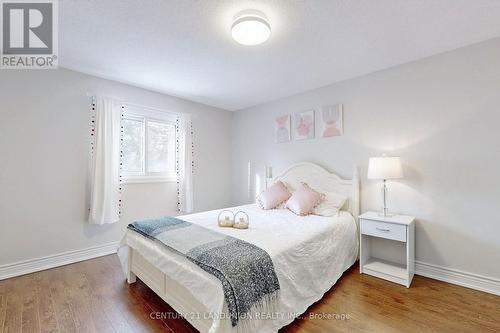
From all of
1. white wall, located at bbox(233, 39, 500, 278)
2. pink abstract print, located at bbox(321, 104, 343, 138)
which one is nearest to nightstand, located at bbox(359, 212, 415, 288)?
white wall, located at bbox(233, 39, 500, 278)

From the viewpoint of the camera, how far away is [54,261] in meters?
2.72

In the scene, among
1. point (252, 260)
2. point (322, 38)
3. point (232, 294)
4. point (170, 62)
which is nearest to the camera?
point (232, 294)

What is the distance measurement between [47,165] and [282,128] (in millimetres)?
3312

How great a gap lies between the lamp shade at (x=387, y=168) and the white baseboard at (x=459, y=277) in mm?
1096

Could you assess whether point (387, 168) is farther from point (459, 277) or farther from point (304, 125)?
point (304, 125)

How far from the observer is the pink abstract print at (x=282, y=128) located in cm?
377

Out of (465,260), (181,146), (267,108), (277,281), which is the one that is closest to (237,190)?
(181,146)

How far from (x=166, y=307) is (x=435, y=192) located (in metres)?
2.99

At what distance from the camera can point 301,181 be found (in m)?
3.49

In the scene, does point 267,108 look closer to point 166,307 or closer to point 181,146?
point 181,146

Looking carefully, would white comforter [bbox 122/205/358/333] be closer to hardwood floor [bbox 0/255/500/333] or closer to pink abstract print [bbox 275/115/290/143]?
hardwood floor [bbox 0/255/500/333]

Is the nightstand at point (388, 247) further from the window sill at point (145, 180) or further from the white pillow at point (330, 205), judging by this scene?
the window sill at point (145, 180)

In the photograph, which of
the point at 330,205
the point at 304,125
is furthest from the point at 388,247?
the point at 304,125

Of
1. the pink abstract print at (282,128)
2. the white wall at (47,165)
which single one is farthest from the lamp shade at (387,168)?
the white wall at (47,165)
